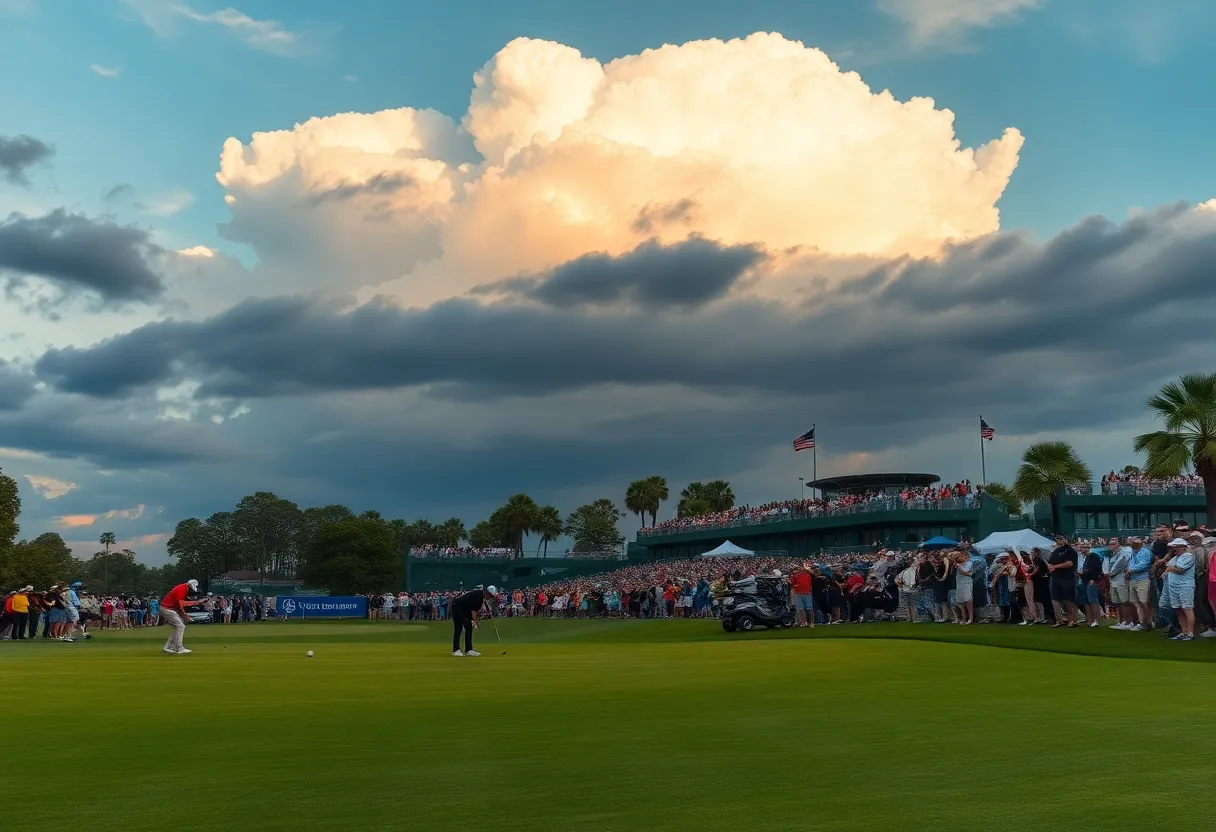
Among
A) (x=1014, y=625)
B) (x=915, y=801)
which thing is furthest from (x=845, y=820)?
(x=1014, y=625)

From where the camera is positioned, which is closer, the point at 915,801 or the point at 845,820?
the point at 845,820

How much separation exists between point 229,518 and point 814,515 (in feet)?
466

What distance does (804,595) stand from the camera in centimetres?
3291

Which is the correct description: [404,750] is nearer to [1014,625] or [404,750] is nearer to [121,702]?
[121,702]

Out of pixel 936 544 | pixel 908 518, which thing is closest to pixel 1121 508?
pixel 908 518

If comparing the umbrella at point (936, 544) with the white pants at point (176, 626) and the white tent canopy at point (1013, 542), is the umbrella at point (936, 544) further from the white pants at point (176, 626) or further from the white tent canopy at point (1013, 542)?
the white pants at point (176, 626)

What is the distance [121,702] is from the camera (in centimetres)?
1361

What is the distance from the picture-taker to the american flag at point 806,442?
7475cm

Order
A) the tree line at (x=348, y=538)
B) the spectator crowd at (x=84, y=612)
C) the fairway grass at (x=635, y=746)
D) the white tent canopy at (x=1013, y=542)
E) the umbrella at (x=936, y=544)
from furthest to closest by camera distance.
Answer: the tree line at (x=348, y=538), the umbrella at (x=936, y=544), the spectator crowd at (x=84, y=612), the white tent canopy at (x=1013, y=542), the fairway grass at (x=635, y=746)

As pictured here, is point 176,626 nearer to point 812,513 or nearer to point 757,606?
point 757,606

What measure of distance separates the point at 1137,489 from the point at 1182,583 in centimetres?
5527

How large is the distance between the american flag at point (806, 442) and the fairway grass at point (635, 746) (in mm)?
56339

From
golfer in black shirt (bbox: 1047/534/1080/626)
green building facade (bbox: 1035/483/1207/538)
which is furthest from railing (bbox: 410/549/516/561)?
golfer in black shirt (bbox: 1047/534/1080/626)

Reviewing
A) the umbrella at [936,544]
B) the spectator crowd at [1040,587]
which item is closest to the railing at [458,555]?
the spectator crowd at [1040,587]
